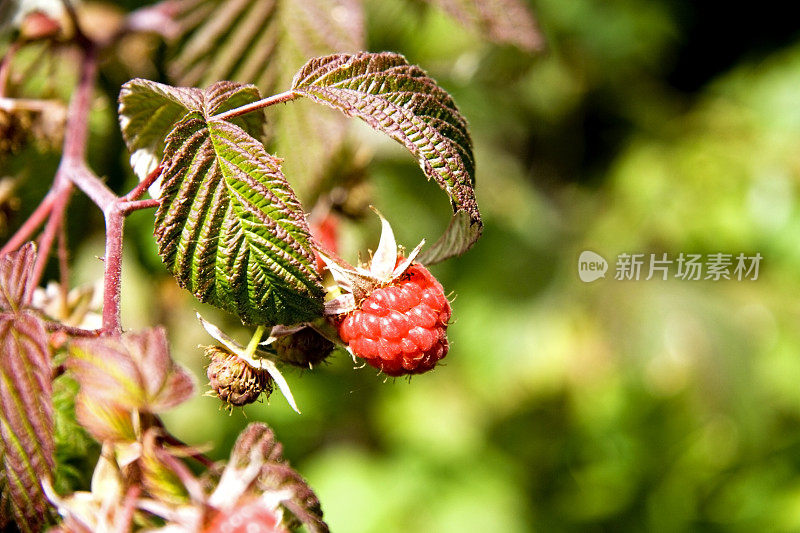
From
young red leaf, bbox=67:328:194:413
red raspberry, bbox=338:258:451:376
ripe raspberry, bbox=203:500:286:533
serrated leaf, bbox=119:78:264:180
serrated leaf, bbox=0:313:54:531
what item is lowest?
serrated leaf, bbox=0:313:54:531

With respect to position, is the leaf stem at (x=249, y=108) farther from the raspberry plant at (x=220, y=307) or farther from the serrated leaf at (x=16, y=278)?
the serrated leaf at (x=16, y=278)

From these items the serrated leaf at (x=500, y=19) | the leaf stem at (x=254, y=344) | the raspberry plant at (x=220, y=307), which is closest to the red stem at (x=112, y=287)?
the raspberry plant at (x=220, y=307)

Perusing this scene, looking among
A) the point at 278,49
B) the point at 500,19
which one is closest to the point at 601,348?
the point at 500,19

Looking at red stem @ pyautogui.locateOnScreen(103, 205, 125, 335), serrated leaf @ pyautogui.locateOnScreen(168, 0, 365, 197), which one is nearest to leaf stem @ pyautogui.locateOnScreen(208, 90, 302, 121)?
red stem @ pyautogui.locateOnScreen(103, 205, 125, 335)

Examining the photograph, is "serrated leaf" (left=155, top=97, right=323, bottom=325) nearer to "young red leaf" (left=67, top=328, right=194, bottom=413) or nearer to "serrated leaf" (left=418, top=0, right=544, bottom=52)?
"young red leaf" (left=67, top=328, right=194, bottom=413)

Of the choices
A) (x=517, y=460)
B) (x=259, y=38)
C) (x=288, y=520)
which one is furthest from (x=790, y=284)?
(x=288, y=520)

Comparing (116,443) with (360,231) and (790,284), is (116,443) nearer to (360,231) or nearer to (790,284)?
(360,231)
